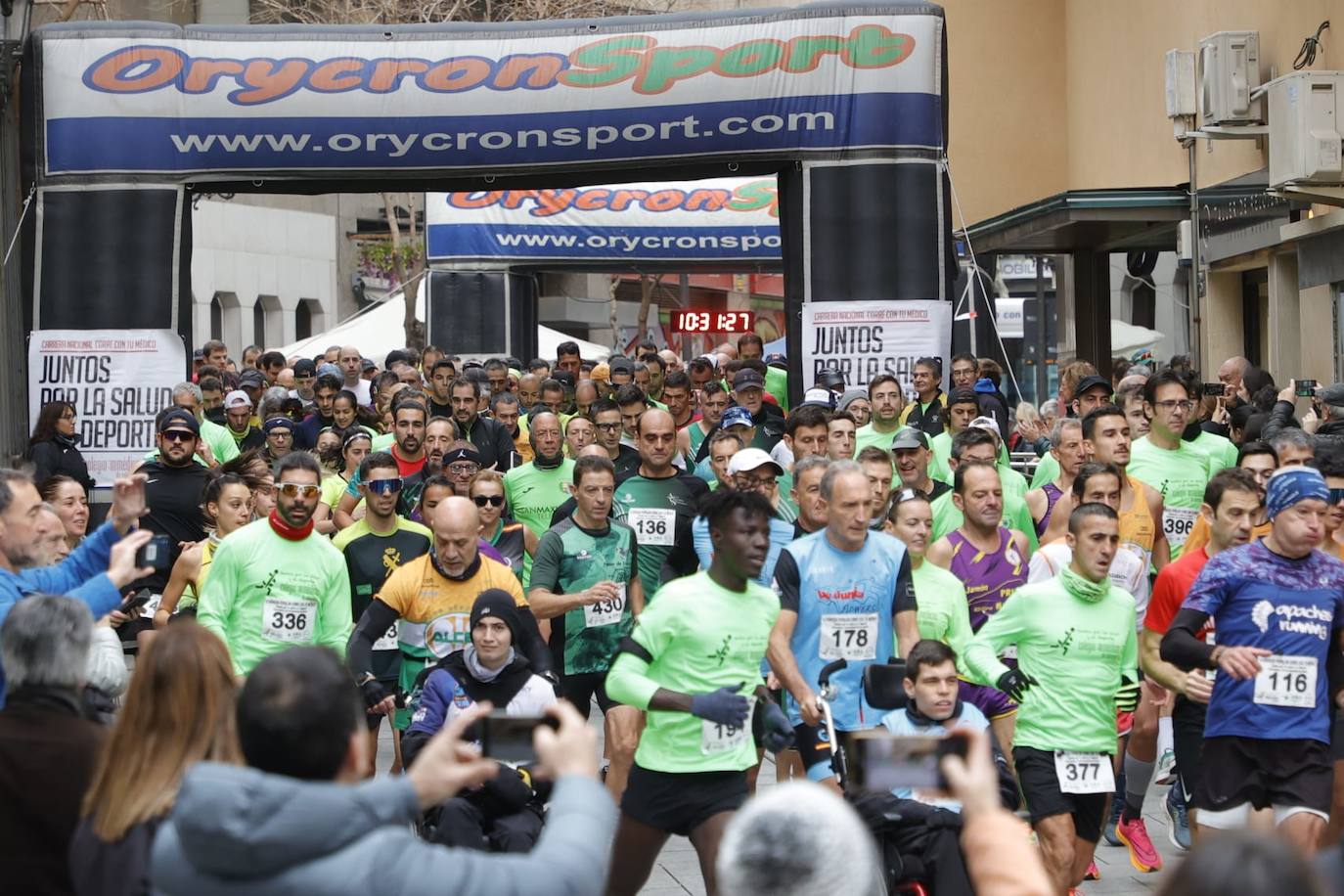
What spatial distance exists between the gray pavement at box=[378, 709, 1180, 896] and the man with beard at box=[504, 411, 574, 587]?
7.71ft

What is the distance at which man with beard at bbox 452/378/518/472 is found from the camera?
41.4ft

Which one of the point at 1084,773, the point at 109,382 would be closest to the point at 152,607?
the point at 109,382

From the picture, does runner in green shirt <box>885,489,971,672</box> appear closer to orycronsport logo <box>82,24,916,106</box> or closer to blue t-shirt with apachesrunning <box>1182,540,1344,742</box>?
blue t-shirt with apachesrunning <box>1182,540,1344,742</box>

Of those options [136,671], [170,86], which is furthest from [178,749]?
[170,86]

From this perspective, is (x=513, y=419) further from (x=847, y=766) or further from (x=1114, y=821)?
(x=847, y=766)

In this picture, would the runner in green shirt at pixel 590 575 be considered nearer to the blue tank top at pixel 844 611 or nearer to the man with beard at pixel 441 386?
the blue tank top at pixel 844 611

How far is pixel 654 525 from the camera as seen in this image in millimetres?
9641

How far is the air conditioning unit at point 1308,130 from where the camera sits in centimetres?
1543

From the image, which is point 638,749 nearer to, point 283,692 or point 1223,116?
point 283,692

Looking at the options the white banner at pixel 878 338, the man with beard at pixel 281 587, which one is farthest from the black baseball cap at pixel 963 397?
the man with beard at pixel 281 587

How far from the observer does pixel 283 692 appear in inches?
125

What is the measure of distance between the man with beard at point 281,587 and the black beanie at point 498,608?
0.99 meters

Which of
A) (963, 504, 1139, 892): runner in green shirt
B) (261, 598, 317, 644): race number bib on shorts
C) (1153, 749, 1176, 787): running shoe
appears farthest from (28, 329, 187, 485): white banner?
(963, 504, 1139, 892): runner in green shirt

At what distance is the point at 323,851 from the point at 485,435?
9763 mm
